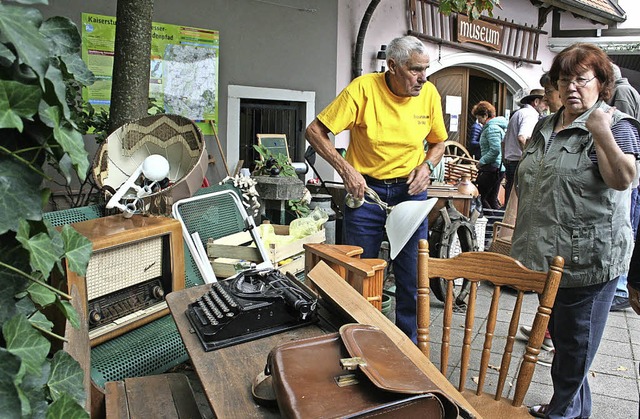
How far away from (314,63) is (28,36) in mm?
6576

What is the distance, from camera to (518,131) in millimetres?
6336

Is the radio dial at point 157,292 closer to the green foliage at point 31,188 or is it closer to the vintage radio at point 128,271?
the vintage radio at point 128,271

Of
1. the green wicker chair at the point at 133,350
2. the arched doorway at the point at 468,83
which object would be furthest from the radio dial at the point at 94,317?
the arched doorway at the point at 468,83

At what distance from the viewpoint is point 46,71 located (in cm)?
84

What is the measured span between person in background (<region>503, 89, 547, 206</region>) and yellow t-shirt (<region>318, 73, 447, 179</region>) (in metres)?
3.11

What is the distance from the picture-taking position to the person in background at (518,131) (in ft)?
20.4

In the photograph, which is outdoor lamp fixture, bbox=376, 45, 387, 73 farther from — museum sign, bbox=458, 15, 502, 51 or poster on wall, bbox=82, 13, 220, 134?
poster on wall, bbox=82, 13, 220, 134

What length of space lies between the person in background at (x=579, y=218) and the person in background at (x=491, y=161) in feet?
16.7

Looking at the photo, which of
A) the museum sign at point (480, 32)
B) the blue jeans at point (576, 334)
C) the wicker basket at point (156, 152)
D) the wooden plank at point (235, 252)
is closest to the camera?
the blue jeans at point (576, 334)

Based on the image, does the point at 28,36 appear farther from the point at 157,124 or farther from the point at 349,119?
the point at 349,119

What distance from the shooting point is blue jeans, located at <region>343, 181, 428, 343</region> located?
11.0 feet

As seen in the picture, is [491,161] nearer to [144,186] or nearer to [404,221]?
[404,221]

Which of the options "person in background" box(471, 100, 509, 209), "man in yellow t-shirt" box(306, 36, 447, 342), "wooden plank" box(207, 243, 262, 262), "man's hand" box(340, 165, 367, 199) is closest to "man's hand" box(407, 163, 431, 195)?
"man in yellow t-shirt" box(306, 36, 447, 342)

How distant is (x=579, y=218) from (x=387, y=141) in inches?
47.5
